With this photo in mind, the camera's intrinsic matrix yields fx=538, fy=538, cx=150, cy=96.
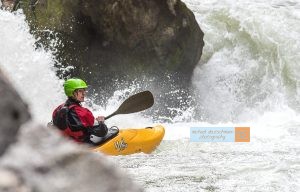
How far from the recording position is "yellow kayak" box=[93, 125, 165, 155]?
657 centimetres

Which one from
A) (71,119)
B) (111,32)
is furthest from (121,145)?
(111,32)

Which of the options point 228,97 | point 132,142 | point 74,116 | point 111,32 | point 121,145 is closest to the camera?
point 74,116

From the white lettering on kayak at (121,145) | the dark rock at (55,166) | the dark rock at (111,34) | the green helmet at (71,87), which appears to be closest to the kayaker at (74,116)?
the green helmet at (71,87)

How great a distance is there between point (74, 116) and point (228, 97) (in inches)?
226

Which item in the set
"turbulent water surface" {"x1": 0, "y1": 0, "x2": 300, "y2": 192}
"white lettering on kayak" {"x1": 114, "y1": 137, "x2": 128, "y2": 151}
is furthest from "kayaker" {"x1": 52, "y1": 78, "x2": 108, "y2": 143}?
"white lettering on kayak" {"x1": 114, "y1": 137, "x2": 128, "y2": 151}

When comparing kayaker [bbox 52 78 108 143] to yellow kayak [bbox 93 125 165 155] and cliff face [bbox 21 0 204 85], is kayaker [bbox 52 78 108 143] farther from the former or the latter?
cliff face [bbox 21 0 204 85]

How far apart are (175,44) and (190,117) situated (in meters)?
1.39

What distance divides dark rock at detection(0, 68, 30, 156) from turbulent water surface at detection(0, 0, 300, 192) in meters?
4.29

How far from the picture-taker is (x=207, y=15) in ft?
40.2

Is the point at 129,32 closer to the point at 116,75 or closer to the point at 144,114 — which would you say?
the point at 116,75

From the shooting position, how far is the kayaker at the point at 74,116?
5.67m

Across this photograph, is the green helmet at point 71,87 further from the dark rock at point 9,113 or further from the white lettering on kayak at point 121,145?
the dark rock at point 9,113

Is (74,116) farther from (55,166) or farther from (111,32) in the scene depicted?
(55,166)

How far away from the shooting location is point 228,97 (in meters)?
10.9
